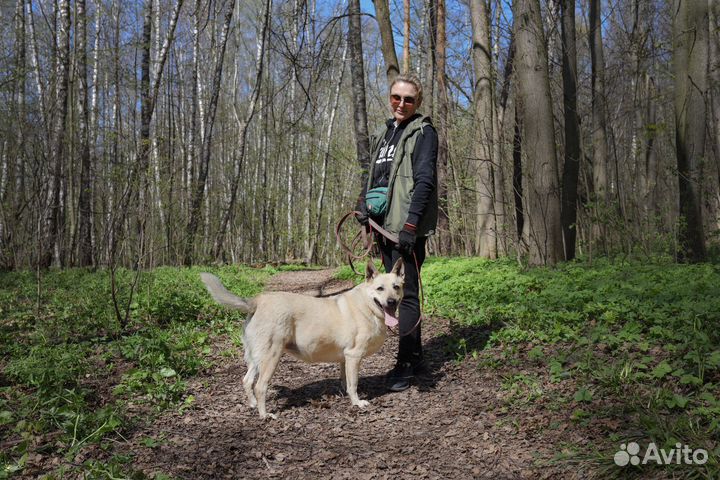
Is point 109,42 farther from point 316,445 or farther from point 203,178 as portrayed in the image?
point 316,445

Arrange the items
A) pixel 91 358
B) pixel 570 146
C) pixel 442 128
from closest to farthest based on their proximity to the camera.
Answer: pixel 91 358
pixel 570 146
pixel 442 128

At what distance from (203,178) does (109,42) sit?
14.3m

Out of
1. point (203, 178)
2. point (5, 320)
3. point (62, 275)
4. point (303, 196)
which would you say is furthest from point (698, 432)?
point (303, 196)

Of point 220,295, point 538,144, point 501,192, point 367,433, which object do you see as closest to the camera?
point 367,433

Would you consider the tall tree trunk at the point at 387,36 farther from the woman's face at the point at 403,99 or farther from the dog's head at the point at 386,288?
the dog's head at the point at 386,288

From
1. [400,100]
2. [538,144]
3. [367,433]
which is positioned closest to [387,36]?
[538,144]

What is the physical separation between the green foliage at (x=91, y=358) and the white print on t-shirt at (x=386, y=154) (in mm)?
2878

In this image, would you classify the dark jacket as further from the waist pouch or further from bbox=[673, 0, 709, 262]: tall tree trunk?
bbox=[673, 0, 709, 262]: tall tree trunk

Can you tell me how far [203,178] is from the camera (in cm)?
1429

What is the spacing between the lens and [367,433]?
376 cm

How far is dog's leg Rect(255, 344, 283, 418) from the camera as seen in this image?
157 inches

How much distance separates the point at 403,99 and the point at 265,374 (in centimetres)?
284

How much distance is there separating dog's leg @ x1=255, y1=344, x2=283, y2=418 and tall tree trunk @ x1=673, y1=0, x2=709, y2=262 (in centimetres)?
708

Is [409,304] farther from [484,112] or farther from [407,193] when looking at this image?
[484,112]
